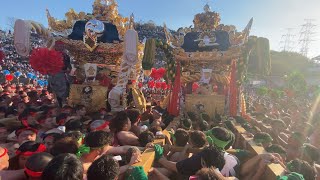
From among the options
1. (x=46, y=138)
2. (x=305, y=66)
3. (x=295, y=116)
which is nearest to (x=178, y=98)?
(x=295, y=116)

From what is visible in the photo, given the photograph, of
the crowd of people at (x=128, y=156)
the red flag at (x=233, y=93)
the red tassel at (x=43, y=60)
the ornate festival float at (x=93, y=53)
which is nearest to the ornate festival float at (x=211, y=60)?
the red flag at (x=233, y=93)

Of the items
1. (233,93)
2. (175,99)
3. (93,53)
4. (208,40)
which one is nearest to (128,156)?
(175,99)

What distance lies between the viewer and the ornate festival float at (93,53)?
31.4 feet

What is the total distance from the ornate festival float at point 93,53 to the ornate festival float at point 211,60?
1865 mm

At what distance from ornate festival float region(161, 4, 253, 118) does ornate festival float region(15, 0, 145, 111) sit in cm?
186

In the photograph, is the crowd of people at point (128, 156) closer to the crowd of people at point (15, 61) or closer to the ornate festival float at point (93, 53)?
the ornate festival float at point (93, 53)

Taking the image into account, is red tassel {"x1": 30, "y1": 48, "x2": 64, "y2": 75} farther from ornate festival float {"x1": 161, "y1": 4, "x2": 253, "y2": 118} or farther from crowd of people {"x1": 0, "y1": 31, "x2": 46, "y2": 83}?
crowd of people {"x1": 0, "y1": 31, "x2": 46, "y2": 83}

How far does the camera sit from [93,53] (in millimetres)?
11789

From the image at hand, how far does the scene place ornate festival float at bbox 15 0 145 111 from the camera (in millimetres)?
9581

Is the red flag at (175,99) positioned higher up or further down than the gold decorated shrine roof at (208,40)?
further down

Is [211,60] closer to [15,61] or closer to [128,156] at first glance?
[128,156]

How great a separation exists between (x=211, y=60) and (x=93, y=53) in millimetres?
4829

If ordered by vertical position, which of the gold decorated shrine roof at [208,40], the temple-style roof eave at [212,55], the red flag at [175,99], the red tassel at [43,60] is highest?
the gold decorated shrine roof at [208,40]

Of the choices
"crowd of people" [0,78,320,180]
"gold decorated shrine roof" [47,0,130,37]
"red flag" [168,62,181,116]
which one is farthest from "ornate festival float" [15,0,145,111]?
"crowd of people" [0,78,320,180]
